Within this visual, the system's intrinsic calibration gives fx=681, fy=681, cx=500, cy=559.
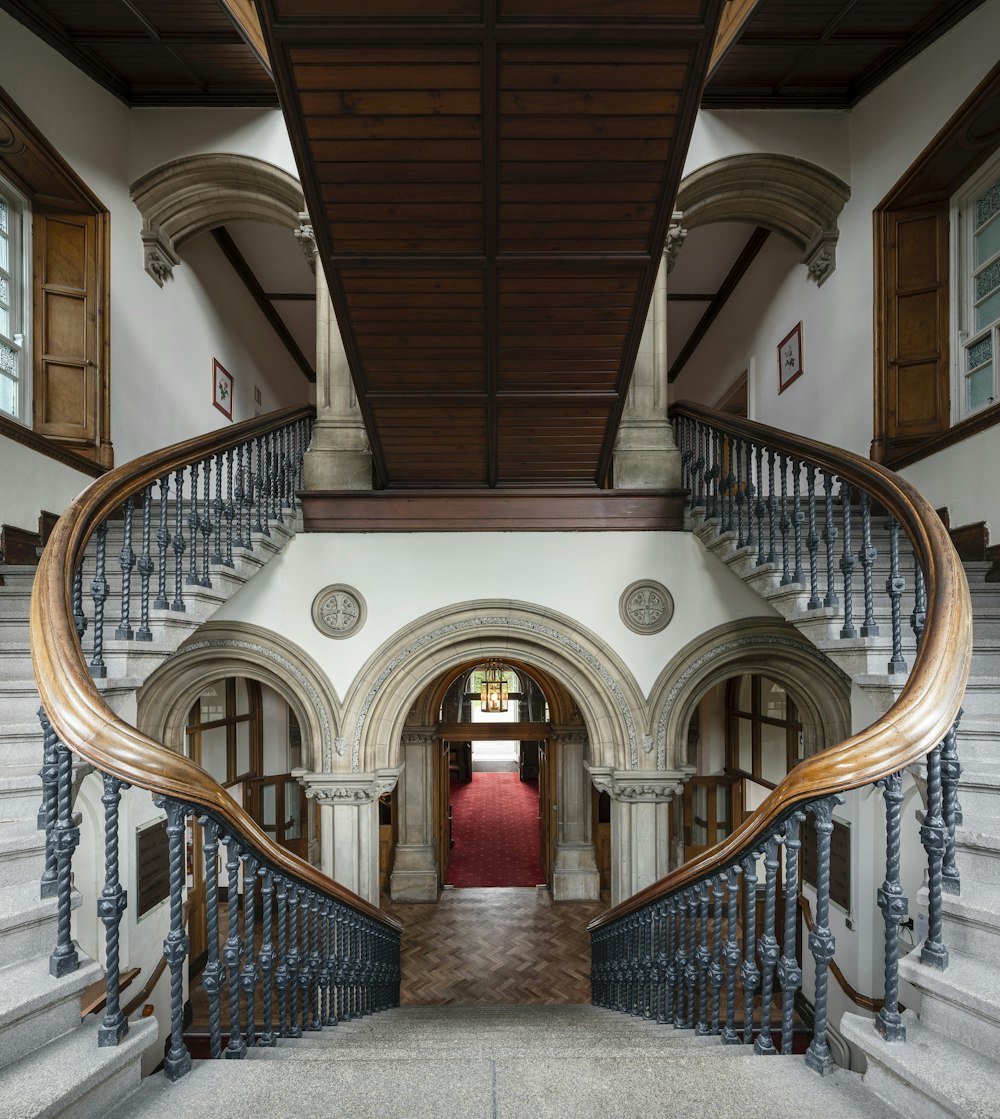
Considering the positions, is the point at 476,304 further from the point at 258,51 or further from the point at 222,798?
the point at 258,51

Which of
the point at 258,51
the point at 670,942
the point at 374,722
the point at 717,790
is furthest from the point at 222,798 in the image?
the point at 717,790

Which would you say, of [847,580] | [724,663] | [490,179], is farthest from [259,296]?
[847,580]

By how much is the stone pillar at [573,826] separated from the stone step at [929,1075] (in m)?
6.30

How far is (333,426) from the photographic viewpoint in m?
5.33

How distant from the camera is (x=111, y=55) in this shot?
520cm

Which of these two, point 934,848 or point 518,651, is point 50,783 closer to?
point 934,848

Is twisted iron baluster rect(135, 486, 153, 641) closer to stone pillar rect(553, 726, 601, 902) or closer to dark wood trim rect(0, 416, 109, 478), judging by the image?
dark wood trim rect(0, 416, 109, 478)

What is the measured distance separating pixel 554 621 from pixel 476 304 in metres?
2.46

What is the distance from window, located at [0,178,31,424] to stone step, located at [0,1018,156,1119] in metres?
4.40

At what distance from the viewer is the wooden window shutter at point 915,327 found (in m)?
4.93

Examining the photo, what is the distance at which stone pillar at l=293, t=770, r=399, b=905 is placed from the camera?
4.96 meters

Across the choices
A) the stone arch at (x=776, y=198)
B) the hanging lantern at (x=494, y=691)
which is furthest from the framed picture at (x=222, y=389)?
the stone arch at (x=776, y=198)

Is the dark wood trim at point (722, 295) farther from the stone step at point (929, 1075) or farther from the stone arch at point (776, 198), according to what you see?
the stone step at point (929, 1075)

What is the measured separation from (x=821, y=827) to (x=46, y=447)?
496 cm
